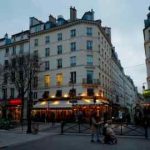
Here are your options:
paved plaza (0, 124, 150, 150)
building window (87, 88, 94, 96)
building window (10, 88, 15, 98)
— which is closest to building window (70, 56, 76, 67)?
building window (87, 88, 94, 96)

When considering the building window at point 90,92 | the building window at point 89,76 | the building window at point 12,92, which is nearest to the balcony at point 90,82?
the building window at point 89,76

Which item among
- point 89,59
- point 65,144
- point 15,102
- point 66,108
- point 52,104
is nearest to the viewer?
point 65,144

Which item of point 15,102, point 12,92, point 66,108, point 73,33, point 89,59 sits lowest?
point 66,108

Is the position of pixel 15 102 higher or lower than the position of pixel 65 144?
higher

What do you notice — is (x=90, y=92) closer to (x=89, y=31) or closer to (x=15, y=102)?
(x=89, y=31)

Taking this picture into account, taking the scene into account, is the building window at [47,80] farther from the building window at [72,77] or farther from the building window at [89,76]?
the building window at [89,76]

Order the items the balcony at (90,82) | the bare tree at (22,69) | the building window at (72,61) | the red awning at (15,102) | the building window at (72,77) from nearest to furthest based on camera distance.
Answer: the balcony at (90,82) → the bare tree at (22,69) → the building window at (72,77) → the building window at (72,61) → the red awning at (15,102)

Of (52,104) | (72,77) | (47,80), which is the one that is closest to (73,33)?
(72,77)

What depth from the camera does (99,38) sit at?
4306cm

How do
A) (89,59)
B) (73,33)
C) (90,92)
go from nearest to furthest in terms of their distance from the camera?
(90,92), (89,59), (73,33)

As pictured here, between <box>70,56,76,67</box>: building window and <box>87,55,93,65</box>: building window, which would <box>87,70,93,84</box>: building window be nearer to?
<box>87,55,93,65</box>: building window

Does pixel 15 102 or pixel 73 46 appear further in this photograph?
pixel 15 102

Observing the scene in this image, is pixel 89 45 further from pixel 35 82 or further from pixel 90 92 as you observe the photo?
pixel 35 82

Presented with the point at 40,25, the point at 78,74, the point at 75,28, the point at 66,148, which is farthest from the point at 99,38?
the point at 66,148
